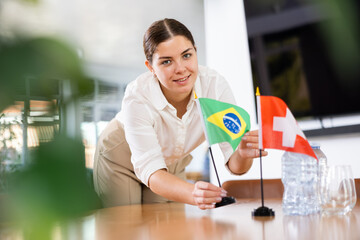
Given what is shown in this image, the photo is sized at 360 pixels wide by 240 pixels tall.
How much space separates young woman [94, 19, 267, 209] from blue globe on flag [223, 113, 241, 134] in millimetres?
92

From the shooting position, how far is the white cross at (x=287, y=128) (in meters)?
1.03

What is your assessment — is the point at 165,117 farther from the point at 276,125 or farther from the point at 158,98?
the point at 276,125

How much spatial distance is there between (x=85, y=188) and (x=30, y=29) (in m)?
0.09

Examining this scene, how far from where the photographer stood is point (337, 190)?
104 centimetres

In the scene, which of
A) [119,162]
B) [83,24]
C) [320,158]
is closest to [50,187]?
[83,24]

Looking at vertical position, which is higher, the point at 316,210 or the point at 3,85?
the point at 3,85

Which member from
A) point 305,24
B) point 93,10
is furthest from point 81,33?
point 305,24

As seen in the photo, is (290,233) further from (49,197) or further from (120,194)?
(120,194)

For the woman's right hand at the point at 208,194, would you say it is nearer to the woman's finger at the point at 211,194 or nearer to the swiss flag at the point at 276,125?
the woman's finger at the point at 211,194

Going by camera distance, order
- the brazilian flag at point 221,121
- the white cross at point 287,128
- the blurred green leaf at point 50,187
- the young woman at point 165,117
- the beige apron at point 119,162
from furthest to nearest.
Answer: the beige apron at point 119,162 → the young woman at point 165,117 → the brazilian flag at point 221,121 → the white cross at point 287,128 → the blurred green leaf at point 50,187

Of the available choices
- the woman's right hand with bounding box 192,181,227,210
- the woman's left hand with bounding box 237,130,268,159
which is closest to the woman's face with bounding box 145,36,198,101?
the woman's left hand with bounding box 237,130,268,159

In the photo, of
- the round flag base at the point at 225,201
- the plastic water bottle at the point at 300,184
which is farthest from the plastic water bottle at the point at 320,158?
the round flag base at the point at 225,201

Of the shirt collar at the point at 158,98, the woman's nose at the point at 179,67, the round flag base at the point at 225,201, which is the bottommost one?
the round flag base at the point at 225,201

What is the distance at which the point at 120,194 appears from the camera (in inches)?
72.8
